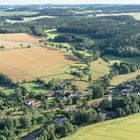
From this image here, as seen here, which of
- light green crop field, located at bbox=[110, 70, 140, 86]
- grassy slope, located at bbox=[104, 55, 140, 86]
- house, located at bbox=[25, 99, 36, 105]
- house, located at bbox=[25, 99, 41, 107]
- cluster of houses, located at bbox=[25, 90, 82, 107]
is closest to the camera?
house, located at bbox=[25, 99, 41, 107]

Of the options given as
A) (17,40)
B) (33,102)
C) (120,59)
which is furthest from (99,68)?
(17,40)

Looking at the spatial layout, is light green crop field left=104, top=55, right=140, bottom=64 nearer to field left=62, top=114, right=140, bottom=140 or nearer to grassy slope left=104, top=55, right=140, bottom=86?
grassy slope left=104, top=55, right=140, bottom=86

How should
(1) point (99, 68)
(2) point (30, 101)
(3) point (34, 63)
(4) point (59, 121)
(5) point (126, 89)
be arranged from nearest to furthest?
(4) point (59, 121) < (2) point (30, 101) < (5) point (126, 89) < (1) point (99, 68) < (3) point (34, 63)

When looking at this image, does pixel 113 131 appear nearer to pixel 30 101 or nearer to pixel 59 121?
pixel 59 121

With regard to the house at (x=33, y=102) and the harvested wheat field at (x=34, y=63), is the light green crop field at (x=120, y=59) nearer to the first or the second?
the harvested wheat field at (x=34, y=63)

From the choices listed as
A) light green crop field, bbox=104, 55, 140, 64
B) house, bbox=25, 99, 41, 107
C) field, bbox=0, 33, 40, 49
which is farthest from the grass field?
field, bbox=0, 33, 40, 49

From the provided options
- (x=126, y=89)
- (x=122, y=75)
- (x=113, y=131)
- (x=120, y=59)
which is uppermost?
(x=113, y=131)

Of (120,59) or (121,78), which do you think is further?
(120,59)
